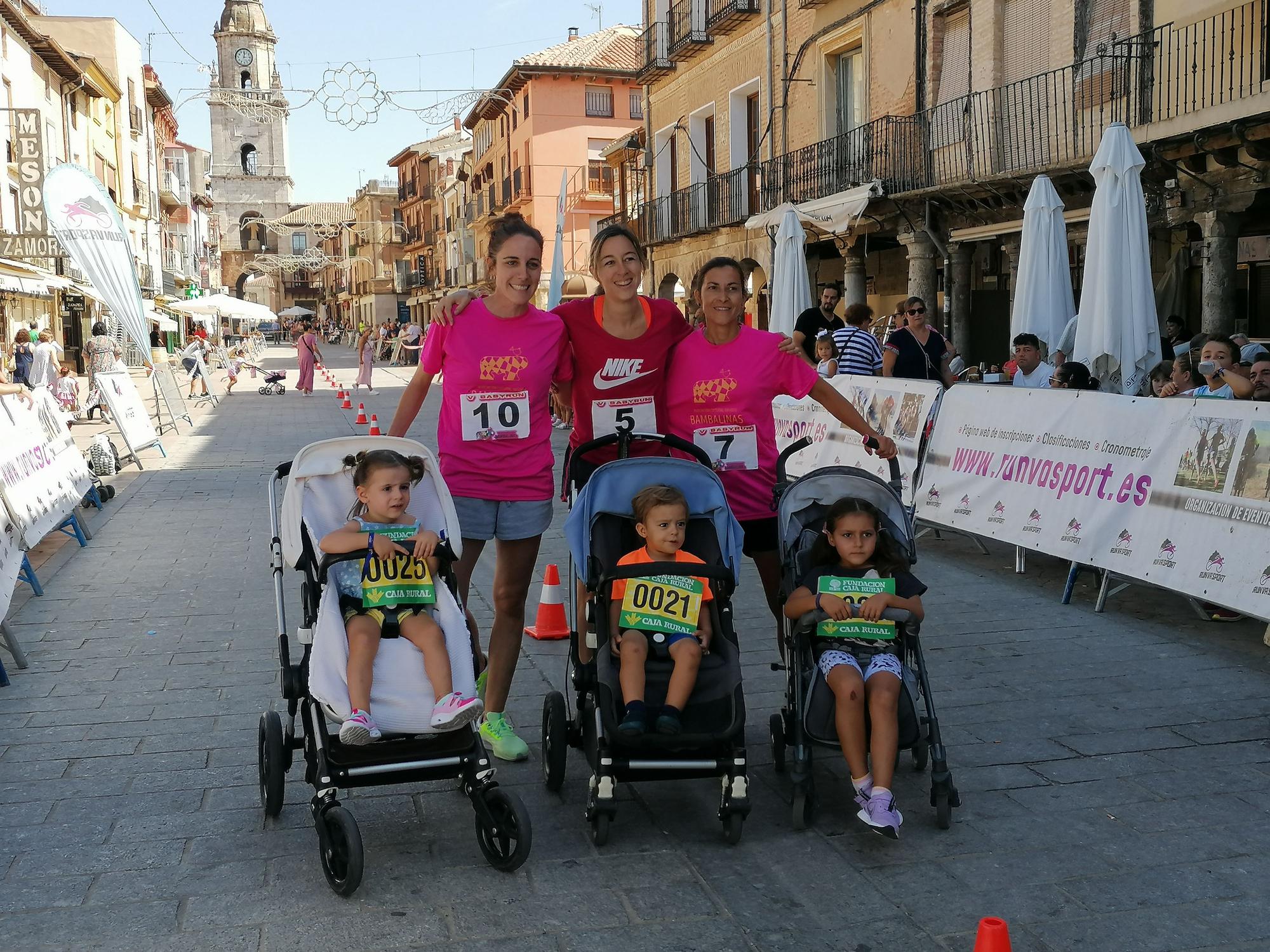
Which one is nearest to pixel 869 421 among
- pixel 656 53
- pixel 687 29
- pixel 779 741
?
pixel 779 741

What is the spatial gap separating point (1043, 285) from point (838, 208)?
679 centimetres

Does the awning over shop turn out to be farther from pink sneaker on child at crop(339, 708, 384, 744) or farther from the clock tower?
the clock tower

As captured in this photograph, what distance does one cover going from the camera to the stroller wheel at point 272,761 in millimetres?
4086

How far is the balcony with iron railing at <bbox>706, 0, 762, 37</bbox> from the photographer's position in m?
23.4

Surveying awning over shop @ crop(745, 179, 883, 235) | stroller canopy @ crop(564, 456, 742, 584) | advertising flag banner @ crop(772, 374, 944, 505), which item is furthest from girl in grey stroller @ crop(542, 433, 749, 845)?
awning over shop @ crop(745, 179, 883, 235)

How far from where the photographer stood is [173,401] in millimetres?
20078

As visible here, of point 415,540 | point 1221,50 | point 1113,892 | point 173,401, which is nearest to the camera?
point 1113,892

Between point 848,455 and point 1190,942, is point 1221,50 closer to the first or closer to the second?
point 848,455

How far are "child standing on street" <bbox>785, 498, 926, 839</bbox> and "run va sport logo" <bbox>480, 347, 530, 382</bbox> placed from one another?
1272 millimetres

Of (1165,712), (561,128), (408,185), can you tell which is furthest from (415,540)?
(408,185)

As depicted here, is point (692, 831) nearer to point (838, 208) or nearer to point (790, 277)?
point (790, 277)

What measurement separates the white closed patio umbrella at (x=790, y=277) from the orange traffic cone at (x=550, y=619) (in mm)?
9821

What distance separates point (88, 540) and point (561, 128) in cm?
4385

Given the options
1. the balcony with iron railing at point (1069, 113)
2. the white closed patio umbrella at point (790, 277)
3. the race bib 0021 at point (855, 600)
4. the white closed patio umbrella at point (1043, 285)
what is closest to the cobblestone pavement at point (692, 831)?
the race bib 0021 at point (855, 600)
